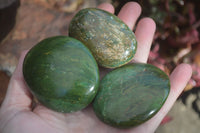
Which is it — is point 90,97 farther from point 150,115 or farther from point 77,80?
point 150,115

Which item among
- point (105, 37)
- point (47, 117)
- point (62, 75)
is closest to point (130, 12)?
point (105, 37)

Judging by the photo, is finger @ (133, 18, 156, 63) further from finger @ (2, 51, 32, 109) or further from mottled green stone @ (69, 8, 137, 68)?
finger @ (2, 51, 32, 109)

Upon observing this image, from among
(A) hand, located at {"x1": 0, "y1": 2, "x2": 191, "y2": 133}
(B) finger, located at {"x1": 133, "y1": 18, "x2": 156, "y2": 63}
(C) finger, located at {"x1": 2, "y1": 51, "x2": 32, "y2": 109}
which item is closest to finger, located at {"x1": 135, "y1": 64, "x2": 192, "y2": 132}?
(A) hand, located at {"x1": 0, "y1": 2, "x2": 191, "y2": 133}

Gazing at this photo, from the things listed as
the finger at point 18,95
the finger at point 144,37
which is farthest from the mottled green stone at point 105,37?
the finger at point 18,95

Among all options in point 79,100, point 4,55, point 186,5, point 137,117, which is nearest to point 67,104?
point 79,100

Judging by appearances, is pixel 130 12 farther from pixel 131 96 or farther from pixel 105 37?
pixel 131 96

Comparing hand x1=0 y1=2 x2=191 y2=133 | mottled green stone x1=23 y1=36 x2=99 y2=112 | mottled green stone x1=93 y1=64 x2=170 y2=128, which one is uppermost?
mottled green stone x1=23 y1=36 x2=99 y2=112
